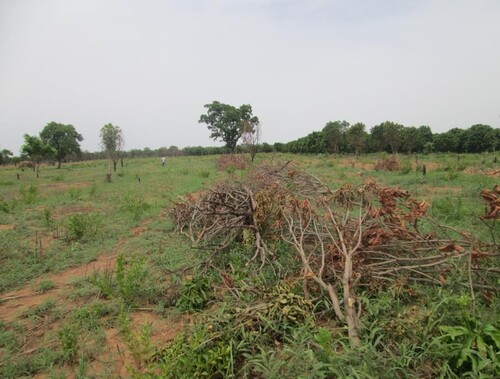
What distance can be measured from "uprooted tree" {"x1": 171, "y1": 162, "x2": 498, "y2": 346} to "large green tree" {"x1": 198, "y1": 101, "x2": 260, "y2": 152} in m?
40.3

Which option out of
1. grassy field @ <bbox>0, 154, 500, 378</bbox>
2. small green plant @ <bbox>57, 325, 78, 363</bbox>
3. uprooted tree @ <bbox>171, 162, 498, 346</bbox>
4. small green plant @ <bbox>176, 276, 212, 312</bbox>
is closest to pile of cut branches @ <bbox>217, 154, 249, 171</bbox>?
grassy field @ <bbox>0, 154, 500, 378</bbox>

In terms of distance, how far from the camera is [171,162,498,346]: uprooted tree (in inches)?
94.2

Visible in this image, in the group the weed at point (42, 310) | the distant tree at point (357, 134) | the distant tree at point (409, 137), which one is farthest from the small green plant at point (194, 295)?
the distant tree at point (409, 137)

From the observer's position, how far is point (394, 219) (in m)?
3.04

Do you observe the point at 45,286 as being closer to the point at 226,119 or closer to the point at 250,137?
the point at 250,137

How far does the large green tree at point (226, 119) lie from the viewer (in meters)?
44.0

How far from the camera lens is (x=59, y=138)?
2861 centimetres

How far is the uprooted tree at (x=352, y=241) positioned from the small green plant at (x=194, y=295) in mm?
501

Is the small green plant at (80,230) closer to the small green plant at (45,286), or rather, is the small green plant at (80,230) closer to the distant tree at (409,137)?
the small green plant at (45,286)

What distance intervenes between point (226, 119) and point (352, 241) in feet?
142

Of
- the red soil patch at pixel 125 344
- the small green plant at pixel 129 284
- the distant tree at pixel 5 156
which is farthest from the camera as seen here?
the distant tree at pixel 5 156

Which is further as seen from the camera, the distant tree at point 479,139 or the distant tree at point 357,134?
the distant tree at point 479,139

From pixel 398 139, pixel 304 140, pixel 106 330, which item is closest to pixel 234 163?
pixel 106 330

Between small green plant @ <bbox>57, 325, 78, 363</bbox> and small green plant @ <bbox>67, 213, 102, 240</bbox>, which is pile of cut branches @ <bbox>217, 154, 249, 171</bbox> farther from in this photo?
small green plant @ <bbox>57, 325, 78, 363</bbox>
